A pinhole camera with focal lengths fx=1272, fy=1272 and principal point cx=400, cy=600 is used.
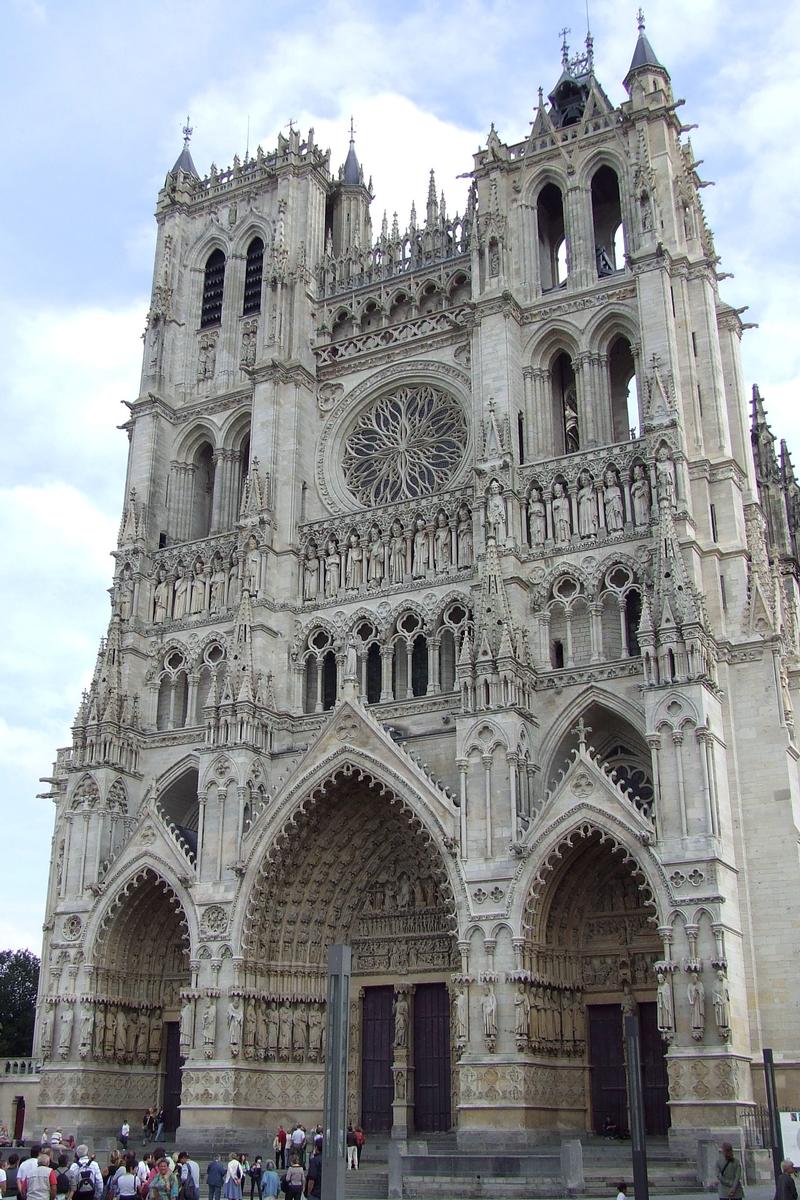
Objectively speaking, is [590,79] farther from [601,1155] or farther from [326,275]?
[601,1155]

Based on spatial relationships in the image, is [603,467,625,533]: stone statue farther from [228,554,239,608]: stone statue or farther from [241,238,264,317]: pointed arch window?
[241,238,264,317]: pointed arch window

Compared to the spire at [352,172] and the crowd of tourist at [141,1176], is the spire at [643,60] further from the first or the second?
the crowd of tourist at [141,1176]

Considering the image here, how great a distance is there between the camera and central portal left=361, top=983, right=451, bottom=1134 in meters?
29.7

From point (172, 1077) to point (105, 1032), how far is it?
2.35m

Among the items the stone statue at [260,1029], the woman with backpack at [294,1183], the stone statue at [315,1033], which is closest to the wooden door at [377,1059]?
the stone statue at [315,1033]

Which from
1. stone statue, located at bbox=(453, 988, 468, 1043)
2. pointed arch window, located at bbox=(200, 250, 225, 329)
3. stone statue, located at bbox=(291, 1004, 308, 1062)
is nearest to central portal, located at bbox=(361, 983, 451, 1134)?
stone statue, located at bbox=(291, 1004, 308, 1062)

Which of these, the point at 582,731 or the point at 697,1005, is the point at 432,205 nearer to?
the point at 582,731

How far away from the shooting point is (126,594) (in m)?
37.4

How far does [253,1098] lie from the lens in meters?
29.3

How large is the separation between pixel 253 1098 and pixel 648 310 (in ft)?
70.7

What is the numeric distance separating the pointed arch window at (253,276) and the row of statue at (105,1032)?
72.7 ft

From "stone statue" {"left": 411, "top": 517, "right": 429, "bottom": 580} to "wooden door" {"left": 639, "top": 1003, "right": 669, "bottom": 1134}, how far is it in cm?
1200

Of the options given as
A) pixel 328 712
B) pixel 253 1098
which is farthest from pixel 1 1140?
pixel 328 712

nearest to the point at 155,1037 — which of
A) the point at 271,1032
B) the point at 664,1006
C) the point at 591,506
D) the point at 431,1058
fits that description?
the point at 271,1032
